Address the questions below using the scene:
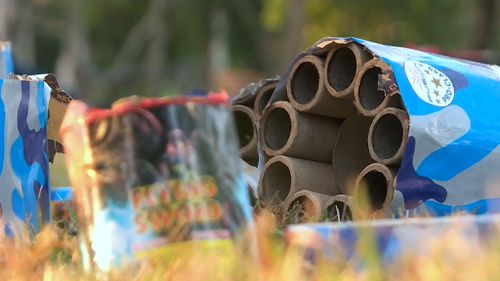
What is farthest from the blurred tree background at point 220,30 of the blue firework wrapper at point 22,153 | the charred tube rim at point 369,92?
the blue firework wrapper at point 22,153

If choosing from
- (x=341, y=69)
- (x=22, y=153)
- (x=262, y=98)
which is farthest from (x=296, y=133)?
(x=22, y=153)

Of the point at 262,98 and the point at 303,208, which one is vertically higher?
the point at 262,98

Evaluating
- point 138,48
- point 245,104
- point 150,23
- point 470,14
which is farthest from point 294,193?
point 138,48

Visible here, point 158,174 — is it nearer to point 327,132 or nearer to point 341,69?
point 341,69

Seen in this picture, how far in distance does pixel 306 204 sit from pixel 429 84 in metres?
0.69

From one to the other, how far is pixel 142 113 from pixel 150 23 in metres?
31.2

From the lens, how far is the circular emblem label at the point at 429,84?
361 cm

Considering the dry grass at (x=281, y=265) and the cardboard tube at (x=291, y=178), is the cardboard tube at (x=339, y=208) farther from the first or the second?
the dry grass at (x=281, y=265)

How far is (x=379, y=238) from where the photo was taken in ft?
7.47

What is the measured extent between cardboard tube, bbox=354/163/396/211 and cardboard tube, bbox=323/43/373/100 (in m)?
0.33

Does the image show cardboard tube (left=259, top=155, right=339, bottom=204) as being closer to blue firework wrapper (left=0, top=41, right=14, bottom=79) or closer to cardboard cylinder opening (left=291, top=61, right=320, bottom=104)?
cardboard cylinder opening (left=291, top=61, right=320, bottom=104)

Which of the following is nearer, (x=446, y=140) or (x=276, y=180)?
(x=446, y=140)

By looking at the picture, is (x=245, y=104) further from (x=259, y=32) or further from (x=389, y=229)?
(x=259, y=32)

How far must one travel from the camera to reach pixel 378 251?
227 centimetres
